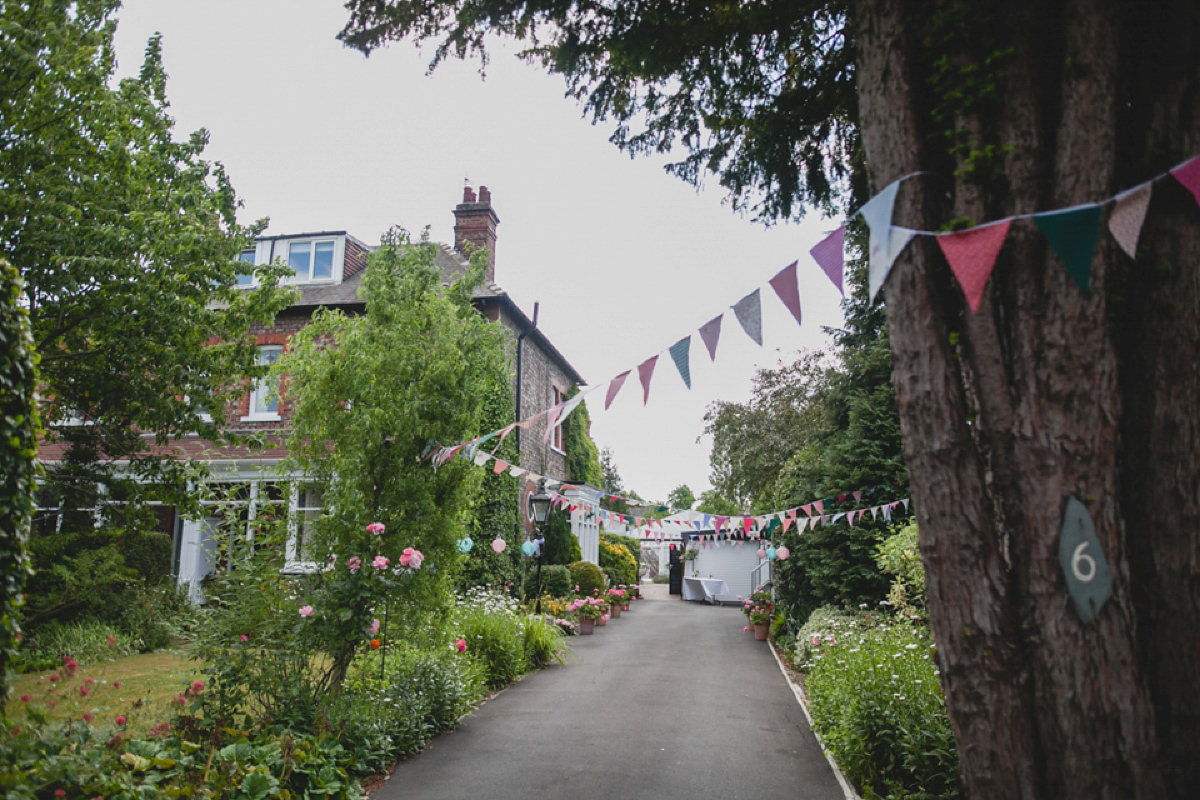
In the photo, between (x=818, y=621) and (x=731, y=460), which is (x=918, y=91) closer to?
(x=818, y=621)

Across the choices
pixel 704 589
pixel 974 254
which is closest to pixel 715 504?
pixel 704 589

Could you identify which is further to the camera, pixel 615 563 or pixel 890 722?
pixel 615 563

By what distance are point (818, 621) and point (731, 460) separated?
860cm

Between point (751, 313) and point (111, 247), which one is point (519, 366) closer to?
point (111, 247)

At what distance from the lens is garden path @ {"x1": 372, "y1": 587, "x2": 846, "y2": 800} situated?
5449mm

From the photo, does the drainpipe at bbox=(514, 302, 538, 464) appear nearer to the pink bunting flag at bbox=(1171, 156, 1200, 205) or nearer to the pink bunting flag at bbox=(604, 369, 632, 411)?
the pink bunting flag at bbox=(604, 369, 632, 411)

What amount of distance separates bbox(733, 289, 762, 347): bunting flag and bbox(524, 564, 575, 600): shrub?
1308 centimetres

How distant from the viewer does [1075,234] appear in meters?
2.58

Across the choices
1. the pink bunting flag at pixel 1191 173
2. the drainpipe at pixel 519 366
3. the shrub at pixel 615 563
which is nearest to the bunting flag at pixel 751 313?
the pink bunting flag at pixel 1191 173

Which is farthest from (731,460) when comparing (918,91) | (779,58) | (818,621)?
(918,91)

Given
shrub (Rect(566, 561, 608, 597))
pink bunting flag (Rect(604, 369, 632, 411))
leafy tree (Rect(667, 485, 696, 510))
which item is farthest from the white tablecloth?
leafy tree (Rect(667, 485, 696, 510))

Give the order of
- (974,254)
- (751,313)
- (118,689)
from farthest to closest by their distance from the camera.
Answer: (118,689)
(751,313)
(974,254)

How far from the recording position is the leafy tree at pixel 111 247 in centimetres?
739

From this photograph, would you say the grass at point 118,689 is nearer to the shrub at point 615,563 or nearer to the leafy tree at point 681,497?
the shrub at point 615,563
